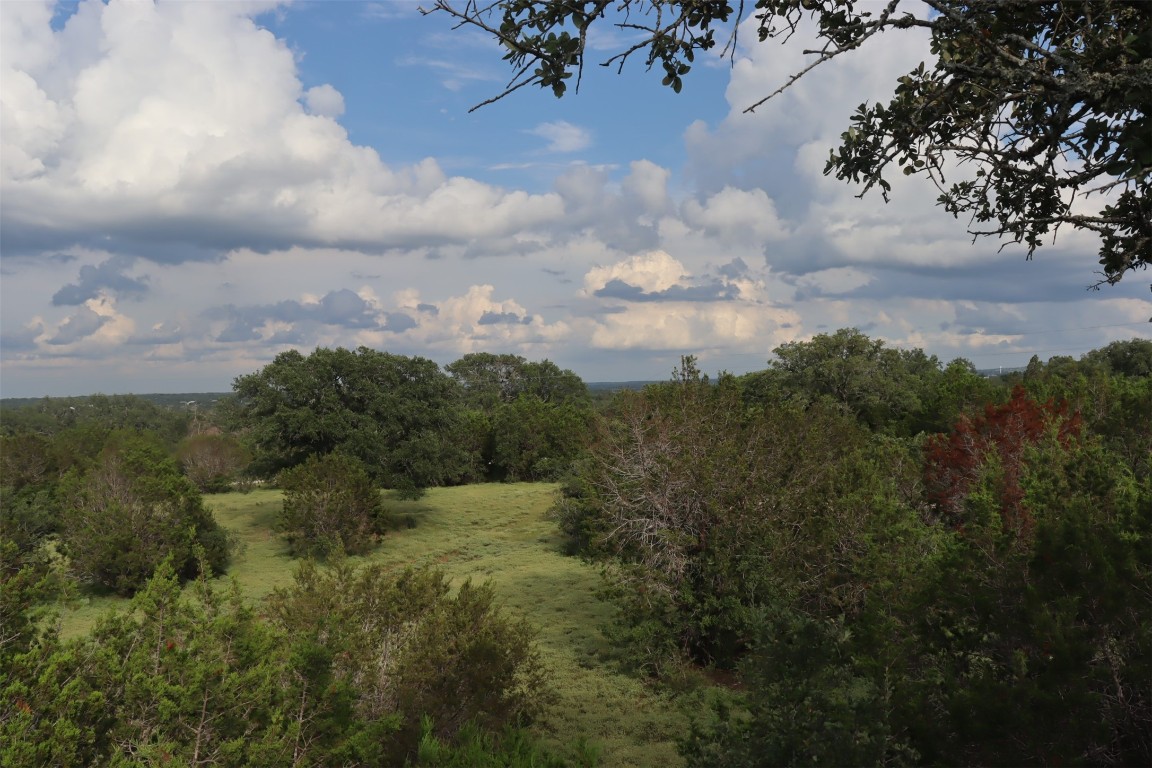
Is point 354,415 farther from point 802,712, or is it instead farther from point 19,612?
point 802,712

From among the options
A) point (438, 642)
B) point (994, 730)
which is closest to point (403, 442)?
point (438, 642)

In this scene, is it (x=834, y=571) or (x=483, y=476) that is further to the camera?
(x=483, y=476)

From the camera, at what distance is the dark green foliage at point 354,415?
30.5 m

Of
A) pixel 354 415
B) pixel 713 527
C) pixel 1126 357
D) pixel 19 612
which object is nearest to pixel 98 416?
pixel 354 415

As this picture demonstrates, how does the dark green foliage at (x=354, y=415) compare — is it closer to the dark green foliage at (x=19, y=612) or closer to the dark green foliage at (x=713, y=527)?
the dark green foliage at (x=713, y=527)

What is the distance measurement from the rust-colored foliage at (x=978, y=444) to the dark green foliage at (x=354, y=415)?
65.2 feet

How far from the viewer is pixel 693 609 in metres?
14.8

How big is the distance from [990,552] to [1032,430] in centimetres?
1538

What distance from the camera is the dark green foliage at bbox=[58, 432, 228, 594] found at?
2252cm

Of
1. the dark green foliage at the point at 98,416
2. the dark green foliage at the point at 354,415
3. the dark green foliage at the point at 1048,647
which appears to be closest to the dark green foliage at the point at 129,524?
the dark green foliage at the point at 354,415

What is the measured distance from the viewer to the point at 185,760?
634 cm

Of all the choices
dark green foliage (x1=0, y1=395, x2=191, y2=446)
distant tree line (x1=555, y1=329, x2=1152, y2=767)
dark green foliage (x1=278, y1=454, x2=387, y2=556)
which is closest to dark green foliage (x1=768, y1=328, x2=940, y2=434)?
distant tree line (x1=555, y1=329, x2=1152, y2=767)

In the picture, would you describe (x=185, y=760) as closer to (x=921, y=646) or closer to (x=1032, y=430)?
(x=921, y=646)

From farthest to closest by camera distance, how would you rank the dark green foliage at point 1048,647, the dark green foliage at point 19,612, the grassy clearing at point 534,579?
the grassy clearing at point 534,579 → the dark green foliage at point 19,612 → the dark green foliage at point 1048,647
